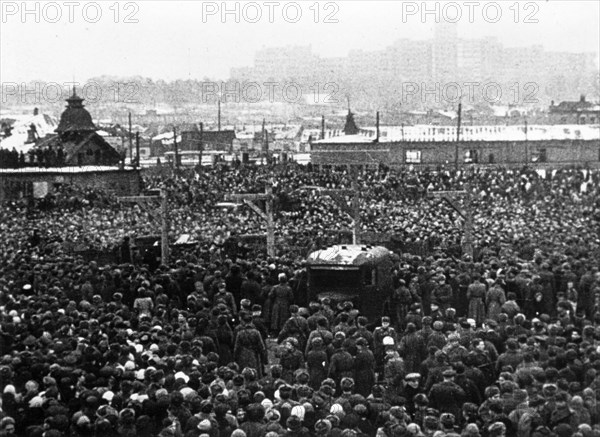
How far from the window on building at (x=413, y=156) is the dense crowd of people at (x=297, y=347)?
34.4 metres

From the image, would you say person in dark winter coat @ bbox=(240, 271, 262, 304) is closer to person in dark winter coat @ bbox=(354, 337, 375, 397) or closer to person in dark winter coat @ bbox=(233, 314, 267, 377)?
person in dark winter coat @ bbox=(233, 314, 267, 377)

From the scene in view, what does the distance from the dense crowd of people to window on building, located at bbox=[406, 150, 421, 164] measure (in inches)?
1355

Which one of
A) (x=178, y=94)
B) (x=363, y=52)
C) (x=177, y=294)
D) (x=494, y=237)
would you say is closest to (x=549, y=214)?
(x=494, y=237)

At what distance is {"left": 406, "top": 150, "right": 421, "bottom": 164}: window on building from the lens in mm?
61344

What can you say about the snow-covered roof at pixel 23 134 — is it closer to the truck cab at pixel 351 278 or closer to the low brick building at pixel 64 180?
the low brick building at pixel 64 180

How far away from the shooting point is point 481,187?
133 feet

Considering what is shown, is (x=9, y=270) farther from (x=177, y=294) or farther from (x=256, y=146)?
(x=256, y=146)

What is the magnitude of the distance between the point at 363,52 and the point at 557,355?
136543 millimetres

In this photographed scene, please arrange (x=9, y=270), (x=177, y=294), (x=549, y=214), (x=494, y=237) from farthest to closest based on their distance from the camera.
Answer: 1. (x=549, y=214)
2. (x=494, y=237)
3. (x=9, y=270)
4. (x=177, y=294)

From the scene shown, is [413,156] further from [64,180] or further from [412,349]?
[412,349]

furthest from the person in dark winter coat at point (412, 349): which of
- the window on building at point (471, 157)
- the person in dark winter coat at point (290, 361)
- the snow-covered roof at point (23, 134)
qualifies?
the window on building at point (471, 157)

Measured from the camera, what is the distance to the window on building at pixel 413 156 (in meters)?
61.3

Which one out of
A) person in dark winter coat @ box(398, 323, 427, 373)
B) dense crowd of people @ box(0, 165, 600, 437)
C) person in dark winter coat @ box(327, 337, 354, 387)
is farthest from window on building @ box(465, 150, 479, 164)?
person in dark winter coat @ box(327, 337, 354, 387)

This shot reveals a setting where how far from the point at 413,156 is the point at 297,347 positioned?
48.7 meters
